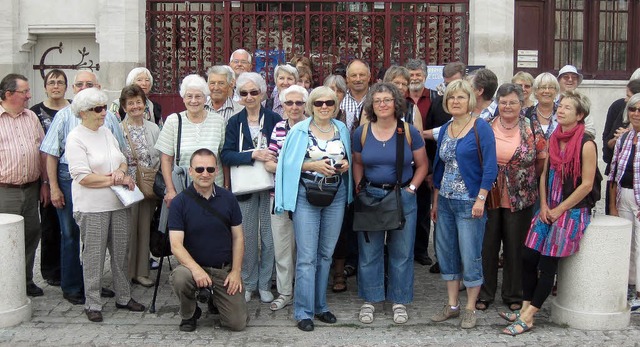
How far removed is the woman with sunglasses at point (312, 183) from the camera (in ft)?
19.4

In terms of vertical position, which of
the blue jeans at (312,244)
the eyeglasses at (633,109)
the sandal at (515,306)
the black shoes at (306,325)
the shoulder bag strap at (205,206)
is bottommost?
the black shoes at (306,325)

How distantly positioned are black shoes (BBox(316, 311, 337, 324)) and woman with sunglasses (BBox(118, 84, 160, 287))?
1727 mm

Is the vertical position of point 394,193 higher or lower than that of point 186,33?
lower

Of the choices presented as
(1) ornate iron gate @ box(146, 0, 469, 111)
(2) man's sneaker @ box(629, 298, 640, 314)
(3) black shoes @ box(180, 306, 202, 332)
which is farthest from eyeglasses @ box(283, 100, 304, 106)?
(1) ornate iron gate @ box(146, 0, 469, 111)

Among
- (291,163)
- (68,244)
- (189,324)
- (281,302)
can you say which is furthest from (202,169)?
(68,244)

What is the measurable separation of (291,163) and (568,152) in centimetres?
206

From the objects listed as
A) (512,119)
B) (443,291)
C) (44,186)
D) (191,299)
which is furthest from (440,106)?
(44,186)

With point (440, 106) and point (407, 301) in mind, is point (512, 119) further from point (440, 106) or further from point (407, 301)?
point (407, 301)

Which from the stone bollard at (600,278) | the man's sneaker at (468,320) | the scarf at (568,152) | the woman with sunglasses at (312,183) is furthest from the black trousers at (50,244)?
the stone bollard at (600,278)

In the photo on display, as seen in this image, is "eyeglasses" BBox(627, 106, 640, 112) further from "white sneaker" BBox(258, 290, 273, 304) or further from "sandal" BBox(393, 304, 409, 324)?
"white sneaker" BBox(258, 290, 273, 304)

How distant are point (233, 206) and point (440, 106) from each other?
2392mm

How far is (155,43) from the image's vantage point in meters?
11.8

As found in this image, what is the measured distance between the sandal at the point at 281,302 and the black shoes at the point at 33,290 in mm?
2057

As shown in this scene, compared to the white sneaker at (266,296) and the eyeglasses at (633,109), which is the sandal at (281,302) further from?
the eyeglasses at (633,109)
